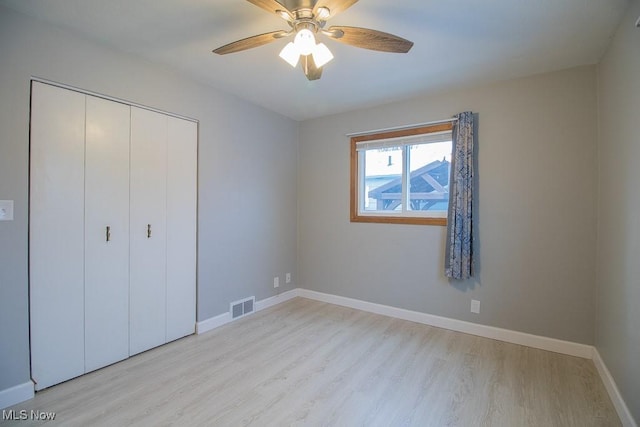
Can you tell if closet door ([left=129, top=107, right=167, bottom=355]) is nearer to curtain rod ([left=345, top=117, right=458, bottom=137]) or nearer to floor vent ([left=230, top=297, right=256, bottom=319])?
floor vent ([left=230, top=297, right=256, bottom=319])

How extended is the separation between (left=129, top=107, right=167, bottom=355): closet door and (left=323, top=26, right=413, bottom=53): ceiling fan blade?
1.75 metres

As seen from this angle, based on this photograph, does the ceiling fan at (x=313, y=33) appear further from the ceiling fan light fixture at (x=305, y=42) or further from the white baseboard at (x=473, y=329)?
the white baseboard at (x=473, y=329)

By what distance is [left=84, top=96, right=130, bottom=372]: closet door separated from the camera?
217 centimetres

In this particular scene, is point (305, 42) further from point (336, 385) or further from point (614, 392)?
point (614, 392)

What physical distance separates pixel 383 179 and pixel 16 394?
3.50 meters

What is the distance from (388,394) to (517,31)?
8.48 ft

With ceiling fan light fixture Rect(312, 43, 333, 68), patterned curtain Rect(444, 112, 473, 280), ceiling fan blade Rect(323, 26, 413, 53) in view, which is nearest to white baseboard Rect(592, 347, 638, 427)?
patterned curtain Rect(444, 112, 473, 280)

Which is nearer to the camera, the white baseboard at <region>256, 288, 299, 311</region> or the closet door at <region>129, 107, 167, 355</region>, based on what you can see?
the closet door at <region>129, 107, 167, 355</region>

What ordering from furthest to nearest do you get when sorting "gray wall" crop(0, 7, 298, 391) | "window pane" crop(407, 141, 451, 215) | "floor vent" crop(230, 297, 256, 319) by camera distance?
"floor vent" crop(230, 297, 256, 319)
"window pane" crop(407, 141, 451, 215)
"gray wall" crop(0, 7, 298, 391)

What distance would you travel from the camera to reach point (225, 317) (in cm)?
313

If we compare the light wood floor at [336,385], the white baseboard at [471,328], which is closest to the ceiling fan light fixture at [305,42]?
the light wood floor at [336,385]

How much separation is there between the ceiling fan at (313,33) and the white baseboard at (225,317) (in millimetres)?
2440

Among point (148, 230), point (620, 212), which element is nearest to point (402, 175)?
point (620, 212)

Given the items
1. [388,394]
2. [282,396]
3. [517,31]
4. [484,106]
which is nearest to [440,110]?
[484,106]
